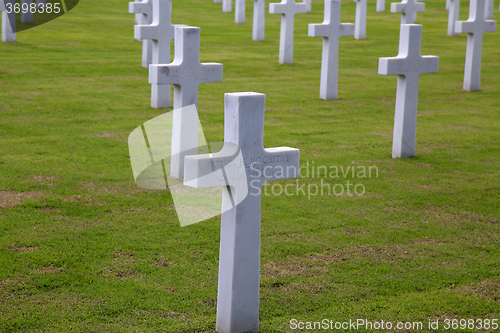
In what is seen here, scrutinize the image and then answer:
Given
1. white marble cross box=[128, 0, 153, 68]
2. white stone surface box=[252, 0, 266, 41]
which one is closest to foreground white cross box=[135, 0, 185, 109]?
white marble cross box=[128, 0, 153, 68]

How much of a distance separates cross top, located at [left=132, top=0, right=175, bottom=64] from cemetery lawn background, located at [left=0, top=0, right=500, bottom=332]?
1.09 m

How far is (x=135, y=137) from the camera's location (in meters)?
8.95

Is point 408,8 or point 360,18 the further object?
point 360,18

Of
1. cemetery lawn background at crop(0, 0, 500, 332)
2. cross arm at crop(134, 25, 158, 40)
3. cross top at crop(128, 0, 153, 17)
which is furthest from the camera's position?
cross top at crop(128, 0, 153, 17)

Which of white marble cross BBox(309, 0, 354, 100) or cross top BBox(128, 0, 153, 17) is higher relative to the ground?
cross top BBox(128, 0, 153, 17)

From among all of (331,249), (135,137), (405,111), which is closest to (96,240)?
(331,249)

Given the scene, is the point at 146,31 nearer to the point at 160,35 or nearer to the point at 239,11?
the point at 160,35

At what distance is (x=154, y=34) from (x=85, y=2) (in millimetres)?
17278

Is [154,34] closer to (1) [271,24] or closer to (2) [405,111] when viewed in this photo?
(2) [405,111]

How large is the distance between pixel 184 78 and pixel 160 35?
11.5 feet

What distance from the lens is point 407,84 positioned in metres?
7.97

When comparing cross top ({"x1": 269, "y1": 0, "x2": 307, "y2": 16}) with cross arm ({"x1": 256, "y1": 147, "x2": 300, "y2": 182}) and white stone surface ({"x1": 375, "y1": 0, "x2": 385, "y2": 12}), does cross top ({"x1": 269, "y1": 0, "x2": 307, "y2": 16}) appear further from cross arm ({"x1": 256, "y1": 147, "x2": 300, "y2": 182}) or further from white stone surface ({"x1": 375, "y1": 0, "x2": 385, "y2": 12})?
white stone surface ({"x1": 375, "y1": 0, "x2": 385, "y2": 12})

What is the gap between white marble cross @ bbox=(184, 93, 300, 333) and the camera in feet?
11.4

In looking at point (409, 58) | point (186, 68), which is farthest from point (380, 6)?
point (186, 68)
